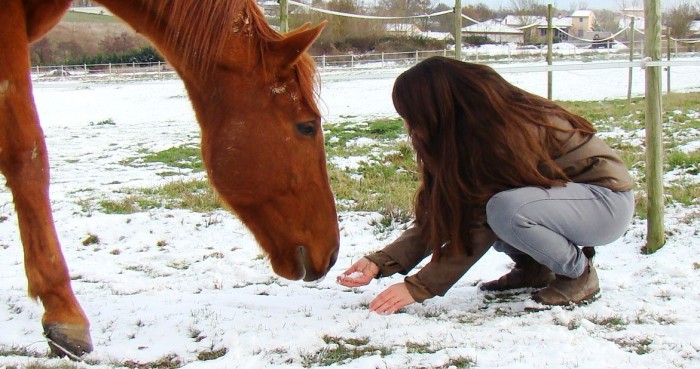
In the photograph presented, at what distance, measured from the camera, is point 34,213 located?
6.59 ft

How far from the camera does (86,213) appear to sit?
446 cm

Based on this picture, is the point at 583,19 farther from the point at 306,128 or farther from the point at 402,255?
the point at 306,128

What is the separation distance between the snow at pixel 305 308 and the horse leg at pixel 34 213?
0.11 meters

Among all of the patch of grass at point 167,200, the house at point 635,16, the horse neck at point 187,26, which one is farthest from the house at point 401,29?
the horse neck at point 187,26

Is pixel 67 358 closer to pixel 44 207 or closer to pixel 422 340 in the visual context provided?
pixel 44 207

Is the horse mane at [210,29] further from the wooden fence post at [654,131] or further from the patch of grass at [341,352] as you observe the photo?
the wooden fence post at [654,131]

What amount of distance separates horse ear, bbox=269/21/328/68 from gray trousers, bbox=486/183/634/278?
94 centimetres

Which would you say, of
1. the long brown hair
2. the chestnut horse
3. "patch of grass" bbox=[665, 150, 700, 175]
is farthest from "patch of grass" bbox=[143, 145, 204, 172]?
"patch of grass" bbox=[665, 150, 700, 175]

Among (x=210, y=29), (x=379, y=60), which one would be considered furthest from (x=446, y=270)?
(x=379, y=60)

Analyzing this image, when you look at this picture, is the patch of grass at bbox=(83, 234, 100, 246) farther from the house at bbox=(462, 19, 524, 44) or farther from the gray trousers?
the house at bbox=(462, 19, 524, 44)

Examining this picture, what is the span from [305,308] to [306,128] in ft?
2.78

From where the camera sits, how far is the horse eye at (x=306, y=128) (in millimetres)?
2184

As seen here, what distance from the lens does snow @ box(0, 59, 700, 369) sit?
2.01 metres

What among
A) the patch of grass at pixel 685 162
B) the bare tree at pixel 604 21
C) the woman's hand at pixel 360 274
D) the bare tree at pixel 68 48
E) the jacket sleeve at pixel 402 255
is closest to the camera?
the woman's hand at pixel 360 274
